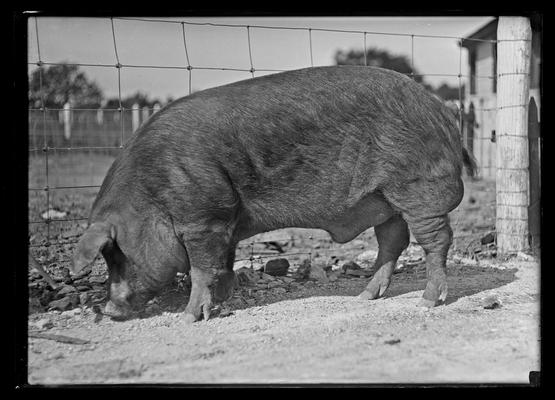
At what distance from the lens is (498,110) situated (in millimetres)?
6285

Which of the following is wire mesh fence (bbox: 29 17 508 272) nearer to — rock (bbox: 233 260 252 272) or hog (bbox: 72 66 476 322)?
rock (bbox: 233 260 252 272)

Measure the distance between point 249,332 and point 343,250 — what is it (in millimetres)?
2836

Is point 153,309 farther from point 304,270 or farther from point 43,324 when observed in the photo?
point 304,270

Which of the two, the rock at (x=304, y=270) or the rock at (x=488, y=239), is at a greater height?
the rock at (x=488, y=239)

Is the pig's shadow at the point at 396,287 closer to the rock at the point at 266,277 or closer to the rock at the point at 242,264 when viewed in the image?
the rock at the point at 266,277

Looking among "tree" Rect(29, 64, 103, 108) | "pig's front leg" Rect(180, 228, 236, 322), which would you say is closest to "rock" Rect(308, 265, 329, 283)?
"pig's front leg" Rect(180, 228, 236, 322)

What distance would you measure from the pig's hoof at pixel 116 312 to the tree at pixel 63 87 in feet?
6.33

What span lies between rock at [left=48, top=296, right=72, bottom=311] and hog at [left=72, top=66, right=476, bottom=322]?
441 mm

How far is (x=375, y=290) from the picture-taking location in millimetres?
4883

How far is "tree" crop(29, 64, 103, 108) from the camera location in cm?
556

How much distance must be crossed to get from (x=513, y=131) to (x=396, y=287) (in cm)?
206

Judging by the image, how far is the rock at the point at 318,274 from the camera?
558 centimetres

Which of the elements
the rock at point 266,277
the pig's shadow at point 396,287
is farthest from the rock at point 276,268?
the pig's shadow at point 396,287
